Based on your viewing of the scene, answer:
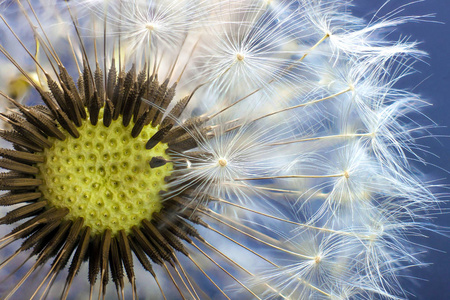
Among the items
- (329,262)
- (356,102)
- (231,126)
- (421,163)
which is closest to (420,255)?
(421,163)

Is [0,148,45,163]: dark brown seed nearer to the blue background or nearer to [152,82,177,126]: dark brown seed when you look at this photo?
[152,82,177,126]: dark brown seed

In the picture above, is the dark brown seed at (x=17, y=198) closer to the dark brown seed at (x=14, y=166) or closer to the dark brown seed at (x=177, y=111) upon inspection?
the dark brown seed at (x=14, y=166)

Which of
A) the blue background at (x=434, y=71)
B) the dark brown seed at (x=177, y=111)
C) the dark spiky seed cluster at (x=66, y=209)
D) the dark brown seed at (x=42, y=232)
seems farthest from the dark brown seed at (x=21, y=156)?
the blue background at (x=434, y=71)

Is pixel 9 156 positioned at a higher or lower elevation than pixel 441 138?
lower

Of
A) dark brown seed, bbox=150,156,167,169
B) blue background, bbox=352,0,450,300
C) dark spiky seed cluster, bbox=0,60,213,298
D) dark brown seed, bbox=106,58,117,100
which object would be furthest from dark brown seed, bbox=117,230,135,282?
blue background, bbox=352,0,450,300

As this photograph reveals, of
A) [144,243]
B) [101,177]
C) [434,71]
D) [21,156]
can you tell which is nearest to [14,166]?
[21,156]

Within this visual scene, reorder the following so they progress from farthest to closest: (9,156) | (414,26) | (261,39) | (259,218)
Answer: (414,26) → (259,218) → (261,39) → (9,156)

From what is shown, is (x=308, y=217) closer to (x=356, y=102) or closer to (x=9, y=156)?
(x=356, y=102)
